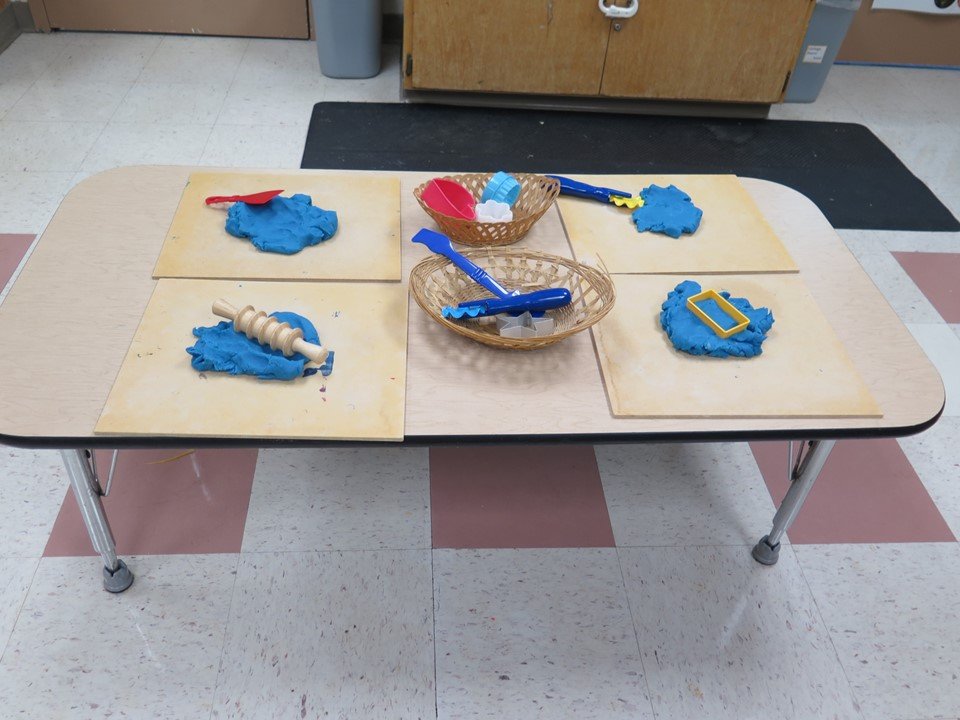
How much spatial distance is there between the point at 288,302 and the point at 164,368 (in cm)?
23

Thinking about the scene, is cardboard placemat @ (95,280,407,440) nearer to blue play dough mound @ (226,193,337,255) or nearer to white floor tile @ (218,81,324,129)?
blue play dough mound @ (226,193,337,255)

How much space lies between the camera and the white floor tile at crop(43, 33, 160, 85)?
3166 mm

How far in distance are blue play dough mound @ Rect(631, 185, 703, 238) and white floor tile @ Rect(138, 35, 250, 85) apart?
2.34 m

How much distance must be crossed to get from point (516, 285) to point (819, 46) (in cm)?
261

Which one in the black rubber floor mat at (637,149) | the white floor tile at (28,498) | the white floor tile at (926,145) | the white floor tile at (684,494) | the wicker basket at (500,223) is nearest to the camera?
the wicker basket at (500,223)

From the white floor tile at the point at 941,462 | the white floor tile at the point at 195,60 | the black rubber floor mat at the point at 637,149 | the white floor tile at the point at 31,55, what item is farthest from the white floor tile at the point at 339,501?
the white floor tile at the point at 31,55

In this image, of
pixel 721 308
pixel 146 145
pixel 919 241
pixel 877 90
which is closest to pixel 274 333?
pixel 721 308

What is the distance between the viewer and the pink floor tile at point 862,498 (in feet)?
5.47

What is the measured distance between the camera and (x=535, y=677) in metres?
1.39

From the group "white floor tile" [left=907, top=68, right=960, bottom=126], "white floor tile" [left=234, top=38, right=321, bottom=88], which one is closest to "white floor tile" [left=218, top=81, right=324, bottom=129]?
"white floor tile" [left=234, top=38, right=321, bottom=88]

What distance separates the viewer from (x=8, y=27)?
3.34m

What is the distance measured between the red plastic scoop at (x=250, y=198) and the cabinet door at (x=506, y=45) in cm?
172

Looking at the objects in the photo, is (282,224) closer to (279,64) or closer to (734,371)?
(734,371)

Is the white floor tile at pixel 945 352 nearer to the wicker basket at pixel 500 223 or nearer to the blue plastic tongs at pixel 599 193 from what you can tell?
the blue plastic tongs at pixel 599 193
